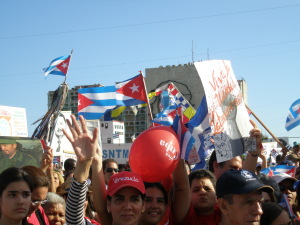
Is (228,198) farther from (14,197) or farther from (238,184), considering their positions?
(14,197)

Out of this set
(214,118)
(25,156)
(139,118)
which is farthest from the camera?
(139,118)

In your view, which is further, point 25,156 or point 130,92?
point 130,92

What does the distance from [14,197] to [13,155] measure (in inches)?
90.5

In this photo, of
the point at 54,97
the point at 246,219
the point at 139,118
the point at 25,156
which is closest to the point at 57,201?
the point at 25,156

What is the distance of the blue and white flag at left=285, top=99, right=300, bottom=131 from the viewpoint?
49.9ft

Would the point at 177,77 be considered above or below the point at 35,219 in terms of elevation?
above

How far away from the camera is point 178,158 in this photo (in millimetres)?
3807

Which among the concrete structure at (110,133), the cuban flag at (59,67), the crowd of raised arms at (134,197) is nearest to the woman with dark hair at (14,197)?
the crowd of raised arms at (134,197)

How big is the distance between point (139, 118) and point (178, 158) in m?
86.6

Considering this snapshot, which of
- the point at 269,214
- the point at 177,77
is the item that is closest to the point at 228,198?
the point at 269,214

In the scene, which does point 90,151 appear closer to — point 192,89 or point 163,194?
point 163,194

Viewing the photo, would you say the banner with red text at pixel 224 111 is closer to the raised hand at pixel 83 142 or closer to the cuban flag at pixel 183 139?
the cuban flag at pixel 183 139

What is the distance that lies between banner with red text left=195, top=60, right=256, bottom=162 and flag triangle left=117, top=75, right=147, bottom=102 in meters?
5.74

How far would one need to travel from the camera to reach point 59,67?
13.1 meters
